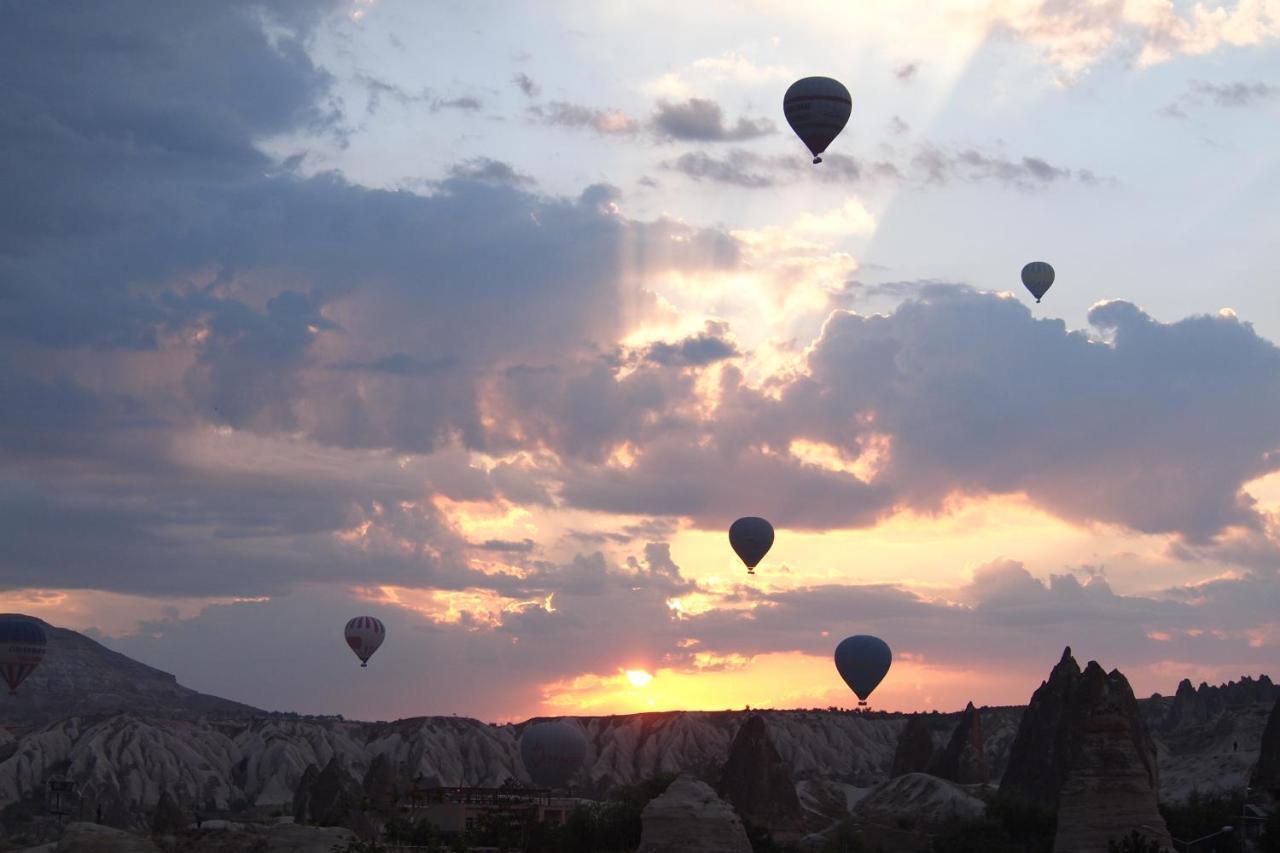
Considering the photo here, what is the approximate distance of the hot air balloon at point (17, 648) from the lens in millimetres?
128625

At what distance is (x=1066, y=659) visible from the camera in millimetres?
138125

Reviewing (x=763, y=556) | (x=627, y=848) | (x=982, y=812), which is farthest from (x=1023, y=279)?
(x=627, y=848)

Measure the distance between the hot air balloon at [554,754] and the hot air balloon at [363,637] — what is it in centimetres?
2327

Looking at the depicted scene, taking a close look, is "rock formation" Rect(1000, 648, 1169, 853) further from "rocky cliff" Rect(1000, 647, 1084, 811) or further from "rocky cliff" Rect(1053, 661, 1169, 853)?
"rocky cliff" Rect(1000, 647, 1084, 811)

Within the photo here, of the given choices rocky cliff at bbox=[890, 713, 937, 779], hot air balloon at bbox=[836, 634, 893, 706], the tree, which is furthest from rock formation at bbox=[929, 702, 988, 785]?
the tree

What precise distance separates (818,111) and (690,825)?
39821 millimetres

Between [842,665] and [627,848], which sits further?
[842,665]

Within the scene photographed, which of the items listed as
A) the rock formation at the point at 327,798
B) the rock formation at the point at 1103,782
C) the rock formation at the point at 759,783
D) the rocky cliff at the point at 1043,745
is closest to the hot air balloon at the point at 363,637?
the rock formation at the point at 327,798

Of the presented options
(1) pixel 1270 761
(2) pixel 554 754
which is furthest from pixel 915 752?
(2) pixel 554 754

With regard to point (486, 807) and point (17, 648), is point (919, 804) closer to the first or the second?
point (486, 807)

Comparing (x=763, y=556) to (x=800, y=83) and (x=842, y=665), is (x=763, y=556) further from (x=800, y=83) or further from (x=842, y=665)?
(x=800, y=83)

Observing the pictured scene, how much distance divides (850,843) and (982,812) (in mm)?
19721

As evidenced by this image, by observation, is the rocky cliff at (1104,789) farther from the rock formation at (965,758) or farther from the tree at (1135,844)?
the rock formation at (965,758)

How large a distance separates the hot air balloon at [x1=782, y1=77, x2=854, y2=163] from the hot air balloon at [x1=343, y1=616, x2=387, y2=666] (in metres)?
61.3
